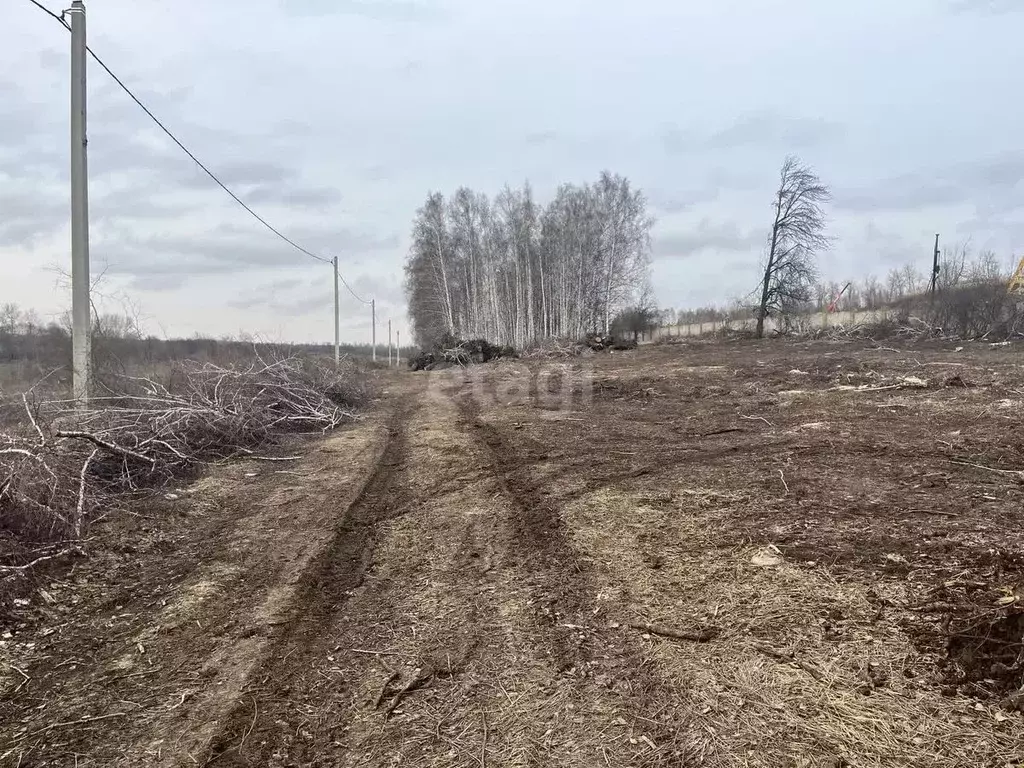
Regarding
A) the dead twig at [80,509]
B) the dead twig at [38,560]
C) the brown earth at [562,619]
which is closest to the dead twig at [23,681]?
the brown earth at [562,619]

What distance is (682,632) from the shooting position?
3133 mm

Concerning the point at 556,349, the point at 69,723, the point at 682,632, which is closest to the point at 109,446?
the point at 69,723

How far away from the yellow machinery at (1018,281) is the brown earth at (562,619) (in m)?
17.0

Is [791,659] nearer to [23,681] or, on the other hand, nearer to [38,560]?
[23,681]

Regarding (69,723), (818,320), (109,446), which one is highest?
(818,320)

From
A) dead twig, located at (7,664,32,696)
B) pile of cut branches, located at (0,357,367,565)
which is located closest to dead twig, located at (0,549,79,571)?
pile of cut branches, located at (0,357,367,565)

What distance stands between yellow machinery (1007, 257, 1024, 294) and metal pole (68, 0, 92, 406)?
80.8 feet

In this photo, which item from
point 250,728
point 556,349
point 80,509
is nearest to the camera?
point 250,728

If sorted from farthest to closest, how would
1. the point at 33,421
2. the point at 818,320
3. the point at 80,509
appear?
the point at 818,320 → the point at 33,421 → the point at 80,509

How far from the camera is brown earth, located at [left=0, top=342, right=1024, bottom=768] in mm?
2404

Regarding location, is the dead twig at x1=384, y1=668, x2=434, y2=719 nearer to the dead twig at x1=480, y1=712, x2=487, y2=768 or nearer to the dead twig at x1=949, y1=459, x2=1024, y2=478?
the dead twig at x1=480, y1=712, x2=487, y2=768

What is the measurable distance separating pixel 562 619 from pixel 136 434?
18.4ft

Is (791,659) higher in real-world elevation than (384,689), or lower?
higher

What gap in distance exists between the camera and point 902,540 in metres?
3.96
